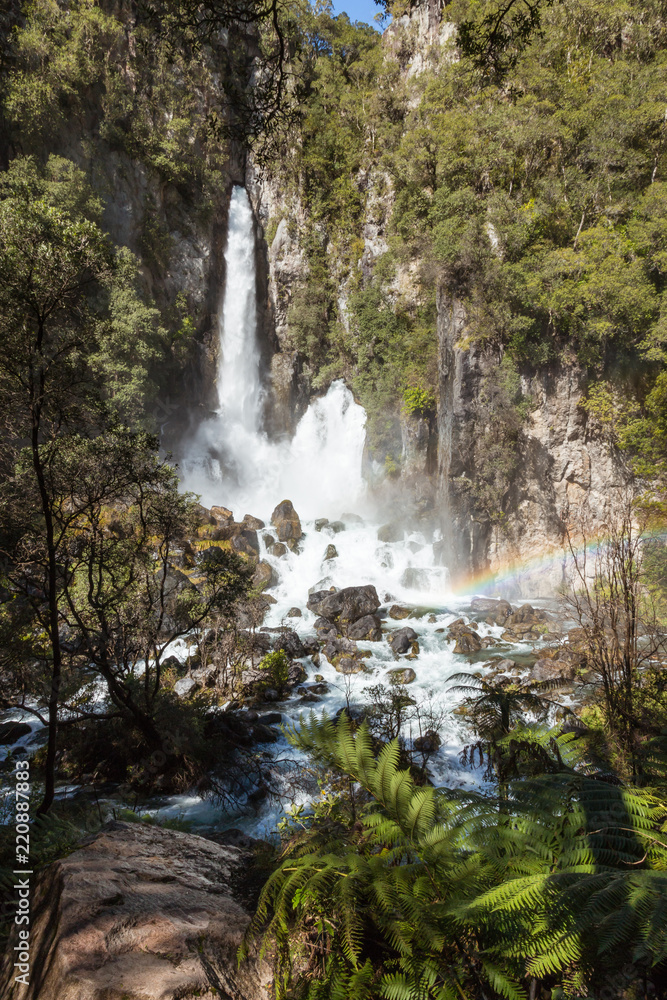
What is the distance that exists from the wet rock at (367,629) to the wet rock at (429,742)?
17.0 feet

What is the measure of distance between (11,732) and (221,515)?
513 inches

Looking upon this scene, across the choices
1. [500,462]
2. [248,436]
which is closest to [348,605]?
[500,462]

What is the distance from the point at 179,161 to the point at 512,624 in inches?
1011

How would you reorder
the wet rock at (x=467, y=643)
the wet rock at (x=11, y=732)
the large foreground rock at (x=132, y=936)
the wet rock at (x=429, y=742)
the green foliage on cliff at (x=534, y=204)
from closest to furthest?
1. the large foreground rock at (x=132, y=936)
2. the wet rock at (x=429, y=742)
3. the wet rock at (x=11, y=732)
4. the wet rock at (x=467, y=643)
5. the green foliage on cliff at (x=534, y=204)

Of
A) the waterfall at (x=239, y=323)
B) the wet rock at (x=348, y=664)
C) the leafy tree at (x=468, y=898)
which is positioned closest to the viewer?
the leafy tree at (x=468, y=898)

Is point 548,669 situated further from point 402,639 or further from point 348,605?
point 348,605

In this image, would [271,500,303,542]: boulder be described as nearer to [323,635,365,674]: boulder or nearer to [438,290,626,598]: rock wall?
[438,290,626,598]: rock wall

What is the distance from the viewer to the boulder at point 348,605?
15343mm

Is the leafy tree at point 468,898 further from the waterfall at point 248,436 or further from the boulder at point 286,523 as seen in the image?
the waterfall at point 248,436

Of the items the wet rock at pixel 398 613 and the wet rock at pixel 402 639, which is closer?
the wet rock at pixel 402 639

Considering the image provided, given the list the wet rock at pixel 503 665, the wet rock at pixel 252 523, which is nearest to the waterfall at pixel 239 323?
the wet rock at pixel 252 523

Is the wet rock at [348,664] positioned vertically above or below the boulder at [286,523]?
below

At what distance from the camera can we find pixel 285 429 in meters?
28.2

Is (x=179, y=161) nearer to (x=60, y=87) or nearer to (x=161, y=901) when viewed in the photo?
(x=60, y=87)
